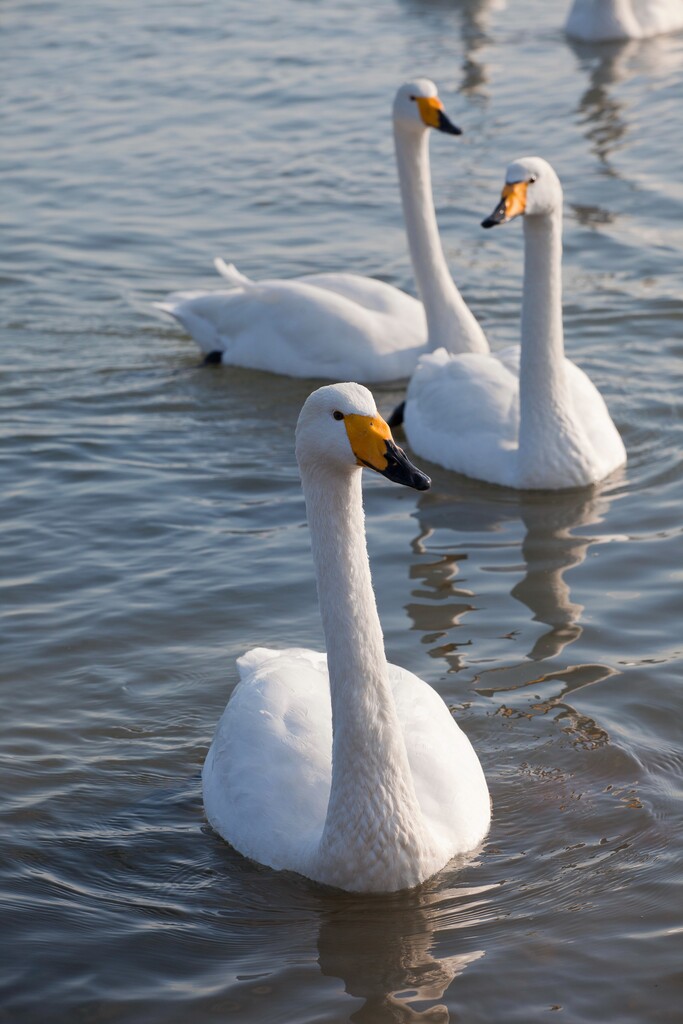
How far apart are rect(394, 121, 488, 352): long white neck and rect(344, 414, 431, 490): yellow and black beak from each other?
6337 millimetres

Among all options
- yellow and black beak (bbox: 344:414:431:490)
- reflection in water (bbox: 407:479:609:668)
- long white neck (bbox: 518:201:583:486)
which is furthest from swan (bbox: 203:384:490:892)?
long white neck (bbox: 518:201:583:486)

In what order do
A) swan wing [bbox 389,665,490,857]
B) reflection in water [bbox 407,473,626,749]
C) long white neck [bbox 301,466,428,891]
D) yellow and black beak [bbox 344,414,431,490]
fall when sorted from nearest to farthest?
yellow and black beak [bbox 344,414,431,490]
long white neck [bbox 301,466,428,891]
swan wing [bbox 389,665,490,857]
reflection in water [bbox 407,473,626,749]

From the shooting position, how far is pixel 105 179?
1662cm

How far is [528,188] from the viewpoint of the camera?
29.7 ft

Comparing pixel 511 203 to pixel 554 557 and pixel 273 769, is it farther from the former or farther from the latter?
pixel 273 769

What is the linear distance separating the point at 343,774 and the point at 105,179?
477 inches

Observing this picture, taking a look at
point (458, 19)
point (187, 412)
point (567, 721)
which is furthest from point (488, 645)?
point (458, 19)

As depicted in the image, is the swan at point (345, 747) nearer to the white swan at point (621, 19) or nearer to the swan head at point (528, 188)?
the swan head at point (528, 188)

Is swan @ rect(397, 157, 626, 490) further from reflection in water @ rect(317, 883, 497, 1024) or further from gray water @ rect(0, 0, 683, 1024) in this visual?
reflection in water @ rect(317, 883, 497, 1024)

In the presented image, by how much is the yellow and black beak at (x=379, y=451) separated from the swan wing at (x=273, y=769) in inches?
51.9

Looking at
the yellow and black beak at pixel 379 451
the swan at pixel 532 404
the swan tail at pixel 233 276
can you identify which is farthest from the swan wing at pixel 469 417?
the yellow and black beak at pixel 379 451

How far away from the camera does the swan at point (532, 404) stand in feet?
30.1

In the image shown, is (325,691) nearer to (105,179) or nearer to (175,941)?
(175,941)

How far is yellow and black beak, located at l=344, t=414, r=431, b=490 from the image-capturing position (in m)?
5.03
